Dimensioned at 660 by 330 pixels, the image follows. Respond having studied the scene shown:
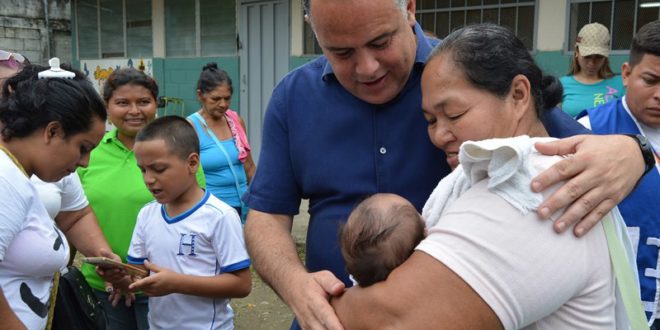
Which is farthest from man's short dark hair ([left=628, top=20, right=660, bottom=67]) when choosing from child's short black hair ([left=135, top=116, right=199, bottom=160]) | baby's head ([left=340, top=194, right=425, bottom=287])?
child's short black hair ([left=135, top=116, right=199, bottom=160])

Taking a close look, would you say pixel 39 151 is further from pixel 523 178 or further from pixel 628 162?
pixel 628 162

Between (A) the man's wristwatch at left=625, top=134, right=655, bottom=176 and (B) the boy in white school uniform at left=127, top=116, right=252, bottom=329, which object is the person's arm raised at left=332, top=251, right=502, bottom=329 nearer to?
(A) the man's wristwatch at left=625, top=134, right=655, bottom=176

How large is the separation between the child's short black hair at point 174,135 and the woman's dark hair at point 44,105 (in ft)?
1.92

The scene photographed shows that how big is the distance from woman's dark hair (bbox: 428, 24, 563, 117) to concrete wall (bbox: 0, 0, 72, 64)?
42.7ft

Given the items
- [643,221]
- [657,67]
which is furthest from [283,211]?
[657,67]

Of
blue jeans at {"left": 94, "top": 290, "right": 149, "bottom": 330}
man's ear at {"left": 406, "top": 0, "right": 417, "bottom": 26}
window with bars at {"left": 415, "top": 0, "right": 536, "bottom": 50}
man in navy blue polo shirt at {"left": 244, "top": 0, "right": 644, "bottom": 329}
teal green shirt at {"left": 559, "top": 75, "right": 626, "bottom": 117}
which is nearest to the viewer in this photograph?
man in navy blue polo shirt at {"left": 244, "top": 0, "right": 644, "bottom": 329}

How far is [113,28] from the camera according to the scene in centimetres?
1189

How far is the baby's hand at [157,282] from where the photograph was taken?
2.66 metres

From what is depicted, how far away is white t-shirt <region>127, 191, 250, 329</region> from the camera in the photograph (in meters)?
2.85

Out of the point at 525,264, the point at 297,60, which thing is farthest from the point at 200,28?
the point at 525,264

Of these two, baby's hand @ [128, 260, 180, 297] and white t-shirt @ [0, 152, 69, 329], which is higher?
white t-shirt @ [0, 152, 69, 329]

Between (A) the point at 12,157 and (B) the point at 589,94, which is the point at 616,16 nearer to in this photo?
(B) the point at 589,94

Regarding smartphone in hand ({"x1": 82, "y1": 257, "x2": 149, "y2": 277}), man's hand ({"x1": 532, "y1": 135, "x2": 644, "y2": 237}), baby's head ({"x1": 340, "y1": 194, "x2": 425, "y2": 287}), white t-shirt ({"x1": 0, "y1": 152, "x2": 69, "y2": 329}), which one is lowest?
smartphone in hand ({"x1": 82, "y1": 257, "x2": 149, "y2": 277})

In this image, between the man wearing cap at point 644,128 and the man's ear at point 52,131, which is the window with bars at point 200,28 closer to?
the man's ear at point 52,131
